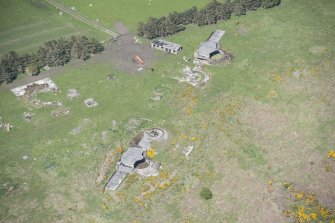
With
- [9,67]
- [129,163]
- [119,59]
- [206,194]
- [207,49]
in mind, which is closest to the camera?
[206,194]

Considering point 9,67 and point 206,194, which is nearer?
point 206,194

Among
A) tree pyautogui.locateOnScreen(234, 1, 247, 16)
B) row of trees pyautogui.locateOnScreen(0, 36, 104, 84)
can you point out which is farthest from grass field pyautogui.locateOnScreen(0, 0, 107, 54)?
tree pyautogui.locateOnScreen(234, 1, 247, 16)

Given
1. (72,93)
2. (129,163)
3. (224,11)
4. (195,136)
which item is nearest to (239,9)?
(224,11)

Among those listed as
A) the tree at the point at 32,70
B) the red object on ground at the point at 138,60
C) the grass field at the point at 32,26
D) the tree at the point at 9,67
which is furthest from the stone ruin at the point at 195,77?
the tree at the point at 9,67

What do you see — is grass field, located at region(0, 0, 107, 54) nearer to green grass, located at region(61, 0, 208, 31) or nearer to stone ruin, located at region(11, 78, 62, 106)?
green grass, located at region(61, 0, 208, 31)

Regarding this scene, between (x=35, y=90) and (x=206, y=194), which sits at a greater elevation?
(x=206, y=194)

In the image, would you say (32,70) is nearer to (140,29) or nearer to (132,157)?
(140,29)

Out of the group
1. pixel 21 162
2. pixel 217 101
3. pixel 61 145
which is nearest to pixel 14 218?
pixel 21 162
